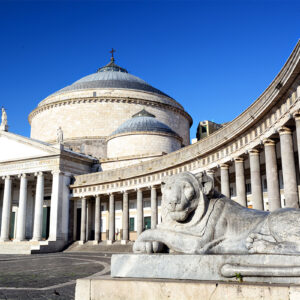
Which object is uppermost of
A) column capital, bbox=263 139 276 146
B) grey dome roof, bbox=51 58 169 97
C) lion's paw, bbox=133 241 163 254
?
grey dome roof, bbox=51 58 169 97

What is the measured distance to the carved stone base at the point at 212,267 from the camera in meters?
5.16

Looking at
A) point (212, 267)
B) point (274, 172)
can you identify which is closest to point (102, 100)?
point (274, 172)

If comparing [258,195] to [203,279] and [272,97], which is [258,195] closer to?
[272,97]

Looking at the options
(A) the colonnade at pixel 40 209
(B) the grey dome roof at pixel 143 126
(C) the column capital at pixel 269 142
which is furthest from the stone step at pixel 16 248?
(C) the column capital at pixel 269 142

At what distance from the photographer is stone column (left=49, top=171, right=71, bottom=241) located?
41375mm

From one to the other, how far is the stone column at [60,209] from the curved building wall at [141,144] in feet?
26.5

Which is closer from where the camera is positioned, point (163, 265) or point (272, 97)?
point (163, 265)

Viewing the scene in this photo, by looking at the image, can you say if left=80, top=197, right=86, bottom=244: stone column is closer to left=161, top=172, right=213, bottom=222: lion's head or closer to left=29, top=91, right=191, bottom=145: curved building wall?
left=29, top=91, right=191, bottom=145: curved building wall

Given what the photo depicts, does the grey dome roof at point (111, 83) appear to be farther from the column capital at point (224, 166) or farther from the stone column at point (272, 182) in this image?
the stone column at point (272, 182)

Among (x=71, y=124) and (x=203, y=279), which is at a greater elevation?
(x=71, y=124)

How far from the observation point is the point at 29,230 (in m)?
49.0

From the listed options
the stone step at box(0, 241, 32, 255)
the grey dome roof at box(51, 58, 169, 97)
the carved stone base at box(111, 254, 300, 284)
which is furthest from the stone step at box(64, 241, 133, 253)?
the carved stone base at box(111, 254, 300, 284)

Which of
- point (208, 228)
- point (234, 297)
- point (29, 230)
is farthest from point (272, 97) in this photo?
point (29, 230)

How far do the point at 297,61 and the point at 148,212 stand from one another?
28.3 metres
